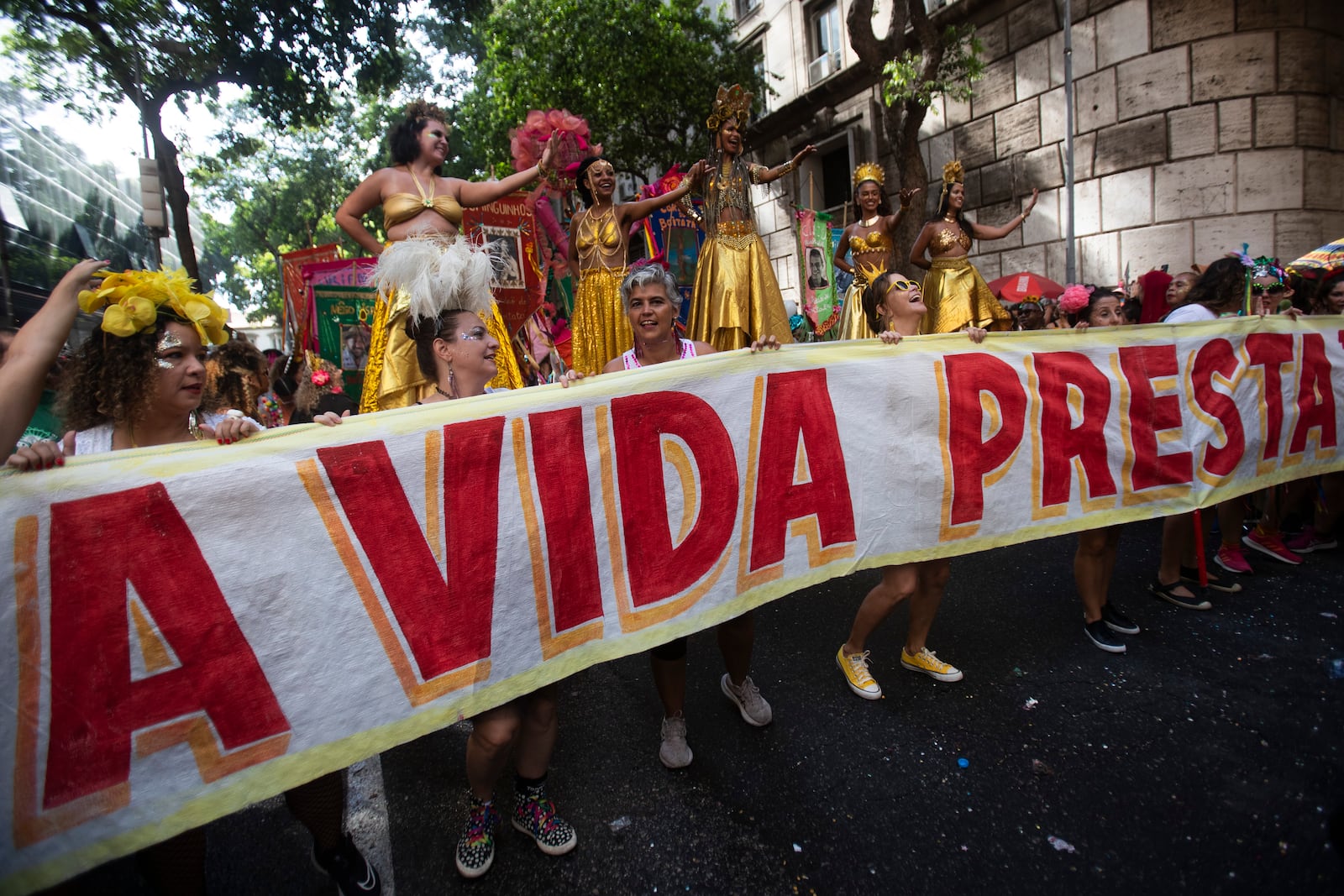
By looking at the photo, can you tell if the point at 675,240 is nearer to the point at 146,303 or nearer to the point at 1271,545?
the point at 1271,545

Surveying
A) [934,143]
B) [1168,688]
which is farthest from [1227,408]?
[934,143]

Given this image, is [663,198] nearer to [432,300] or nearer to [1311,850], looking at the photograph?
[432,300]

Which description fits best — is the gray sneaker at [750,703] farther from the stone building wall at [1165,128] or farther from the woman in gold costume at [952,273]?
the stone building wall at [1165,128]

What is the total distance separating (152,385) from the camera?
193 centimetres

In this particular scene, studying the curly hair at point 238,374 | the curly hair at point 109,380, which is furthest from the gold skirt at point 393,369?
the curly hair at point 109,380

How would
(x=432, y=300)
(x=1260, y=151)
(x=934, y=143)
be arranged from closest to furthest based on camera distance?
1. (x=432, y=300)
2. (x=1260, y=151)
3. (x=934, y=143)

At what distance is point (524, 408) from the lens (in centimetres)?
211

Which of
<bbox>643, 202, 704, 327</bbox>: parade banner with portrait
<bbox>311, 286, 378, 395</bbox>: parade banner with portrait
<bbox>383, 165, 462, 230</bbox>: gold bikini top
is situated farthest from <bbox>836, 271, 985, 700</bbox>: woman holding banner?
<bbox>311, 286, 378, 395</bbox>: parade banner with portrait

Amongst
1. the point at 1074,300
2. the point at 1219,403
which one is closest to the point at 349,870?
the point at 1219,403

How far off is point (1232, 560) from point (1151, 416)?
1.59 metres

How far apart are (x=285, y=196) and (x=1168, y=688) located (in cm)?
3141

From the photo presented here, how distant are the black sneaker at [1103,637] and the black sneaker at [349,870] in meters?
3.23

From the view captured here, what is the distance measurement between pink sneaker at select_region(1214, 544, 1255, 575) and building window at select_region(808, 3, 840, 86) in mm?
15428

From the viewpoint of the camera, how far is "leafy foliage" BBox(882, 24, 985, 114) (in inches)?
404
